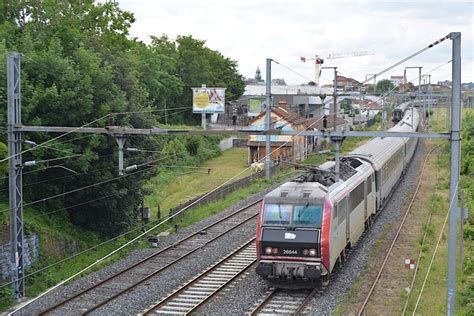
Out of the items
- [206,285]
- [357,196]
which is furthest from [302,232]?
[357,196]

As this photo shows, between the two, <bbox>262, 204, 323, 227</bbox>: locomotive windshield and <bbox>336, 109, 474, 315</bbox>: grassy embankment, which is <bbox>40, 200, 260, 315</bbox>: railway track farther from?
<bbox>336, 109, 474, 315</bbox>: grassy embankment

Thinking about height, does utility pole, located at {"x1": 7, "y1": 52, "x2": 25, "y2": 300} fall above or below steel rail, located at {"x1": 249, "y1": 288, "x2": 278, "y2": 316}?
above

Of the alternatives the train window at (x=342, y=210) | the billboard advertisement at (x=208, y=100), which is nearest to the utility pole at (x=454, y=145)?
the train window at (x=342, y=210)

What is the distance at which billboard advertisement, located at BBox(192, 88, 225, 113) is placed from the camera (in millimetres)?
49562

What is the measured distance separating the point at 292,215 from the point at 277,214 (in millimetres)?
409

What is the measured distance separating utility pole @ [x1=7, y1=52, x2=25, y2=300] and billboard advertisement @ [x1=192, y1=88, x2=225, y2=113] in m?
31.9

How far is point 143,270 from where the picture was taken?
20250mm

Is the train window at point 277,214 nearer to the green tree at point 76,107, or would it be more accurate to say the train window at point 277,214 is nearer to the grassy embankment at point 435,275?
the grassy embankment at point 435,275

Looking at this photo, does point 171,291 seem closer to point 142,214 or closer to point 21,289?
point 21,289

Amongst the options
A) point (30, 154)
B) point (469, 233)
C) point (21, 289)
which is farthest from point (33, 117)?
point (469, 233)

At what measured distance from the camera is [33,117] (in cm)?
2152

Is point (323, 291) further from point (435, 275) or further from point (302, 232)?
point (435, 275)

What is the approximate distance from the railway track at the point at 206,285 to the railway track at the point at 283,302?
1541 millimetres

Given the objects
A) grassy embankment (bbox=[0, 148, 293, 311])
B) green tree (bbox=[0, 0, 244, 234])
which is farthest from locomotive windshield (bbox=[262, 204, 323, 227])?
grassy embankment (bbox=[0, 148, 293, 311])
